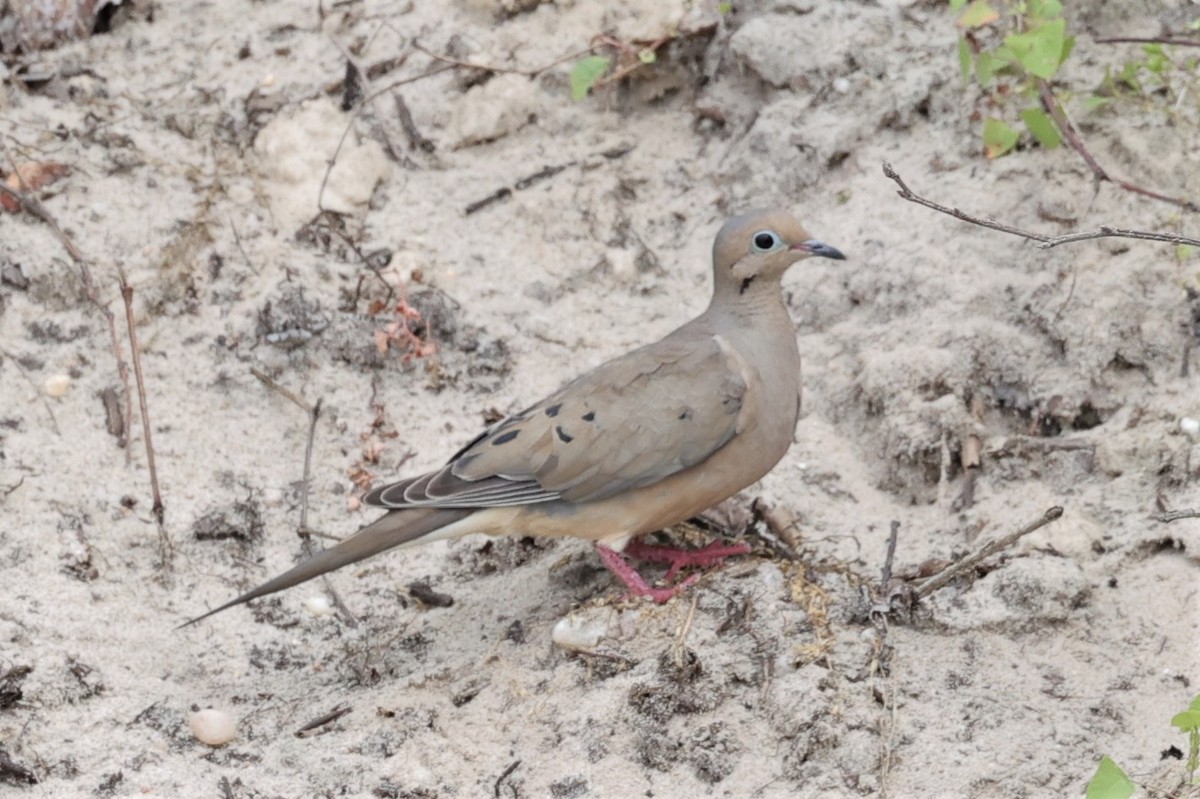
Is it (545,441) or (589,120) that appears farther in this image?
(589,120)

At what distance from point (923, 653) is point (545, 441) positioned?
1.08 meters

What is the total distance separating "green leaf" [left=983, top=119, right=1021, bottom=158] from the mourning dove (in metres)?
1.43

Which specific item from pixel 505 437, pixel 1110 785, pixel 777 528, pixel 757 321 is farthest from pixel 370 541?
pixel 1110 785

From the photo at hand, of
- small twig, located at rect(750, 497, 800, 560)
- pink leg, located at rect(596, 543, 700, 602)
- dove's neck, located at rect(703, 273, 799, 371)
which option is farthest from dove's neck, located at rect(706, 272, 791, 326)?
pink leg, located at rect(596, 543, 700, 602)

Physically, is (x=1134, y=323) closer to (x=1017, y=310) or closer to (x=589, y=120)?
(x=1017, y=310)

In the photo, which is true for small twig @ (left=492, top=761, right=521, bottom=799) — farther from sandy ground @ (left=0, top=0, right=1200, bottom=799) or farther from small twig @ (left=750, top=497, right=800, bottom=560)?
small twig @ (left=750, top=497, right=800, bottom=560)

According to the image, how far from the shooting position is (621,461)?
12.4 feet

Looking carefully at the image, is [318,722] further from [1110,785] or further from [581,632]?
[1110,785]

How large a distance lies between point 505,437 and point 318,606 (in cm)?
71

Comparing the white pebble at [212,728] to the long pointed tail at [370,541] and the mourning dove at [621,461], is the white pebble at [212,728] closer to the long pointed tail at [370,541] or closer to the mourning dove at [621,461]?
the long pointed tail at [370,541]

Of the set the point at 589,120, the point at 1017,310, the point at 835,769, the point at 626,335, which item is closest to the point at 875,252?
the point at 1017,310

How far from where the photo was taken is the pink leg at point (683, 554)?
3816 millimetres

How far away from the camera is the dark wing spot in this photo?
3865 millimetres

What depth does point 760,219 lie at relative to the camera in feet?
13.3
